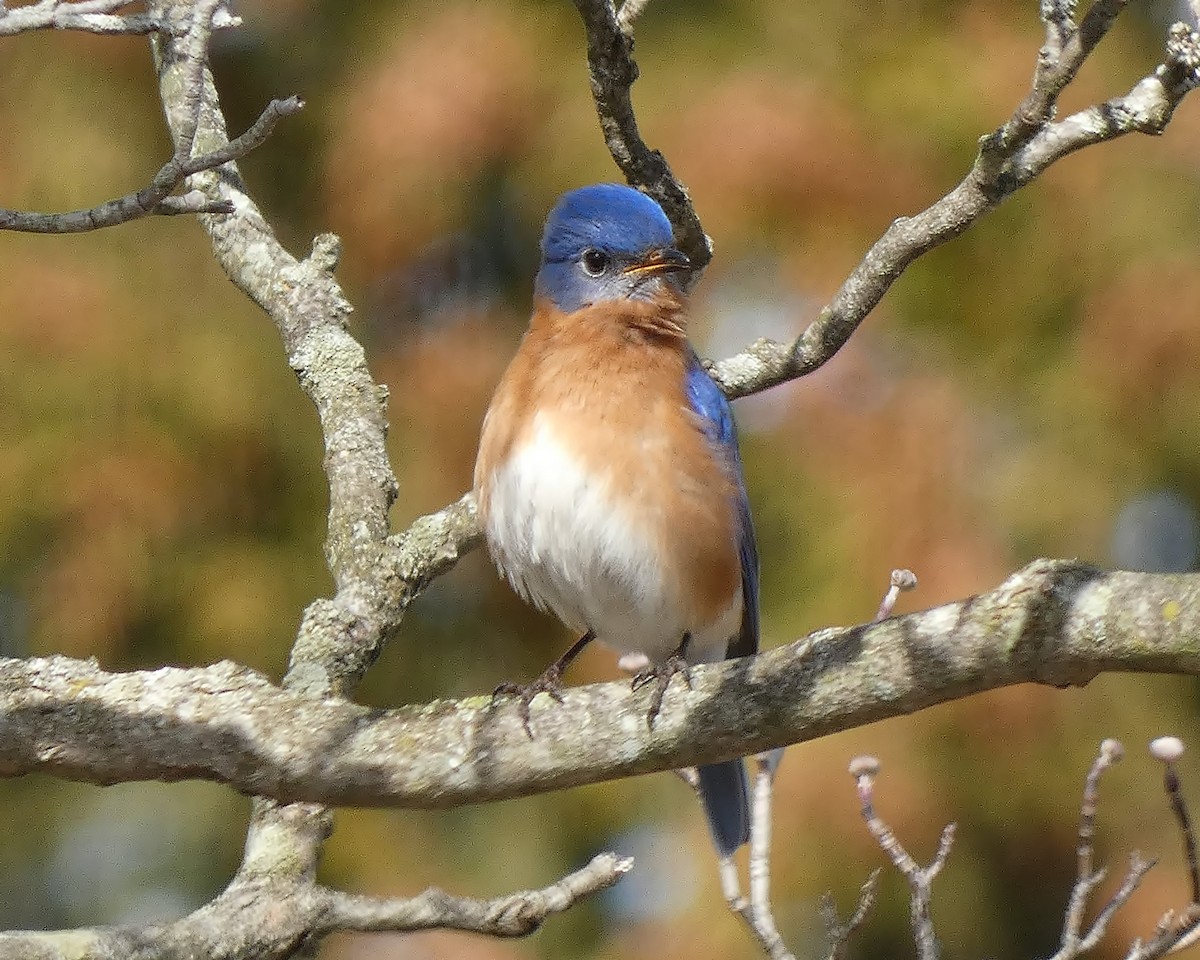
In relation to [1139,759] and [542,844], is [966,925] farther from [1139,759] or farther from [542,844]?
[542,844]

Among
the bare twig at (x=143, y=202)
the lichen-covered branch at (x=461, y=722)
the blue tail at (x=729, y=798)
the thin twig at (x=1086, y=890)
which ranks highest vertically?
the bare twig at (x=143, y=202)

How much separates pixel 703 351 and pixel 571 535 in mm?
2005

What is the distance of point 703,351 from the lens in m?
5.86

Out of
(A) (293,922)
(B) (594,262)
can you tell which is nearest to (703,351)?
(B) (594,262)

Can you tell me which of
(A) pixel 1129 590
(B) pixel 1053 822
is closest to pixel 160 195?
(A) pixel 1129 590

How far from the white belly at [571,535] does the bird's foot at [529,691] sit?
25 cm

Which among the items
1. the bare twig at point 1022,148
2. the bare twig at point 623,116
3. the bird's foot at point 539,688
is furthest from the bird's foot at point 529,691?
the bare twig at point 623,116

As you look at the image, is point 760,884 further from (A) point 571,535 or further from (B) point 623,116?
(B) point 623,116

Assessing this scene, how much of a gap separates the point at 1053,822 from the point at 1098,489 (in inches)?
46.7

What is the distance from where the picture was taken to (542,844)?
605cm

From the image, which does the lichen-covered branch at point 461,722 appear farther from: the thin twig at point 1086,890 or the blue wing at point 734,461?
the blue wing at point 734,461

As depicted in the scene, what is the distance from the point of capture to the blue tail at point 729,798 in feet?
15.6

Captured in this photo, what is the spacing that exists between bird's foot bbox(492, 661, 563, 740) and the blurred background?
1.57m

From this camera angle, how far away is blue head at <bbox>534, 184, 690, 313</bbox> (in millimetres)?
4438
